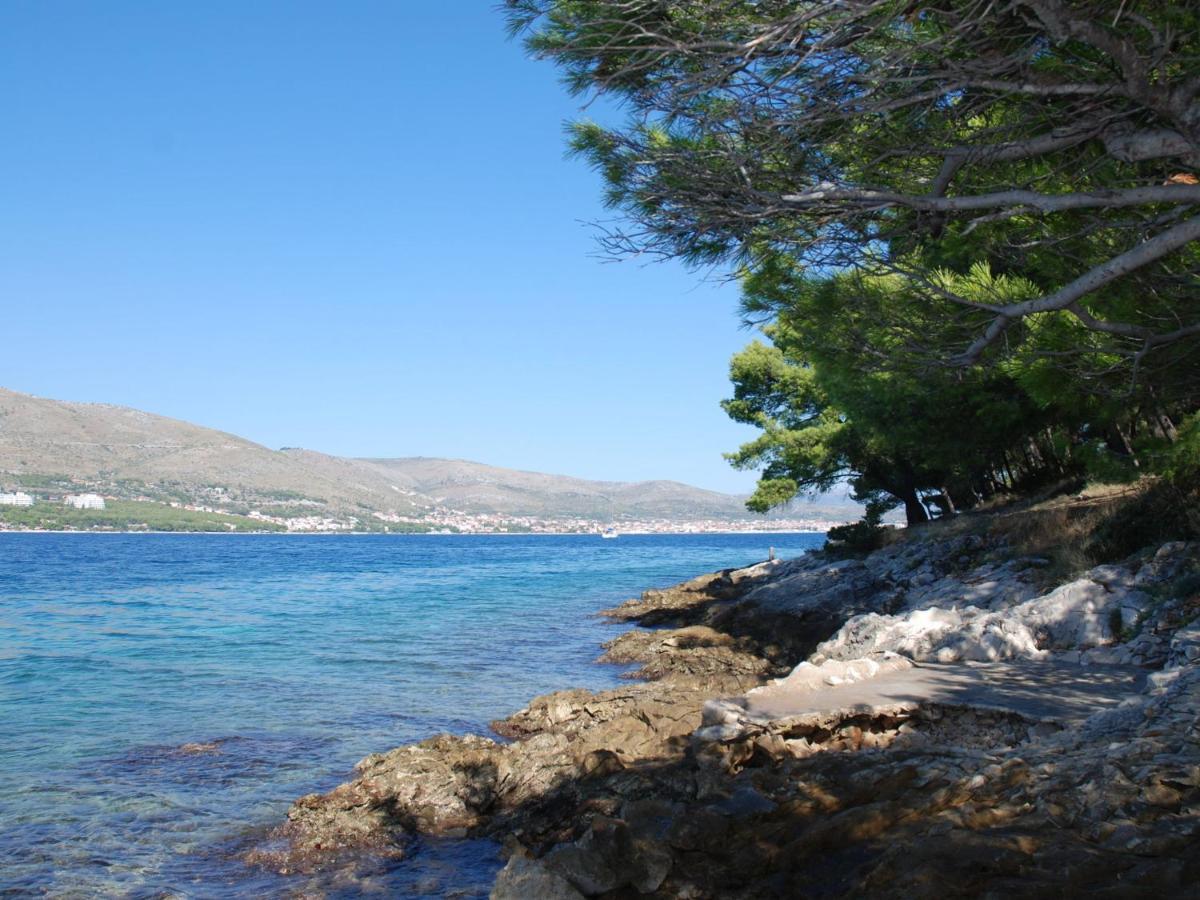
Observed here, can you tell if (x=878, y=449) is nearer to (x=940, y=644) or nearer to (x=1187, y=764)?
(x=940, y=644)

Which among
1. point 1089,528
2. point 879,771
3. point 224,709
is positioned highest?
point 1089,528

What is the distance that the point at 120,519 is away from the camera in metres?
126

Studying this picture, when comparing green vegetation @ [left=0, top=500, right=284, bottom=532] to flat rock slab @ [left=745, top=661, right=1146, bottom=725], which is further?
green vegetation @ [left=0, top=500, right=284, bottom=532]

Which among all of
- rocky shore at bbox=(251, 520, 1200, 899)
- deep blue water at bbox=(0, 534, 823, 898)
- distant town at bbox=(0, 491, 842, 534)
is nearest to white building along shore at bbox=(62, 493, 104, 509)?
distant town at bbox=(0, 491, 842, 534)

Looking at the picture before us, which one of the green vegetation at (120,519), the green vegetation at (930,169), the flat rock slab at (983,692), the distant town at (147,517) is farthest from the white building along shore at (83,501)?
the green vegetation at (930,169)

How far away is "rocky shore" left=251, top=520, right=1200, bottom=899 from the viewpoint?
462cm

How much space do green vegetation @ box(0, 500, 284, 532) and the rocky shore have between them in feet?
408

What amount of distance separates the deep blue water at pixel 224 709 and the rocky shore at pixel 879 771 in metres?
0.75

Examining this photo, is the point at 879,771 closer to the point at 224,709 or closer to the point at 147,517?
the point at 224,709

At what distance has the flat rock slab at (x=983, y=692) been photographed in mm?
7535

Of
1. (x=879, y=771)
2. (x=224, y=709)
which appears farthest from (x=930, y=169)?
(x=224, y=709)

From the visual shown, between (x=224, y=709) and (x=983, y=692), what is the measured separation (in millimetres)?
10406

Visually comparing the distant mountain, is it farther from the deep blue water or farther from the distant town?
the deep blue water

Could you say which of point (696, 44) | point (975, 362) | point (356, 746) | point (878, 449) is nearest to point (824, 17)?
point (696, 44)
